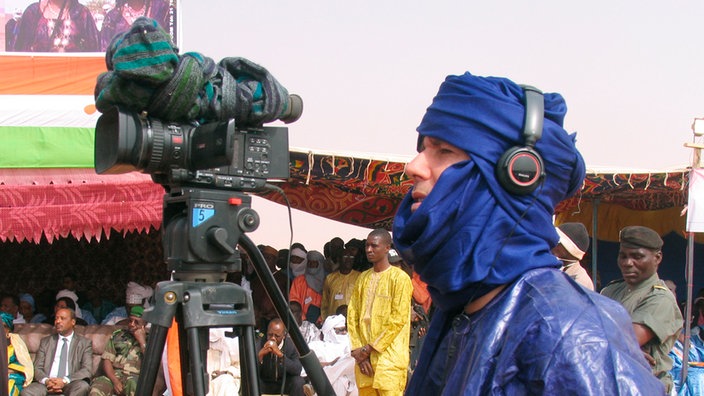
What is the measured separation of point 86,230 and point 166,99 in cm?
515

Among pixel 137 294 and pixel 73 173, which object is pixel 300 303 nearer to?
pixel 137 294

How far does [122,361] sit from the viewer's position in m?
7.57

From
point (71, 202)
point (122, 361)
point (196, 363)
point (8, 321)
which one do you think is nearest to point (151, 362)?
point (196, 363)

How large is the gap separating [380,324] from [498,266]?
5176mm

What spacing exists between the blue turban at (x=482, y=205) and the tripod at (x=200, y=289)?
97 centimetres

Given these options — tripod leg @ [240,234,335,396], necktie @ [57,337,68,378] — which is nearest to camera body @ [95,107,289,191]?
tripod leg @ [240,234,335,396]

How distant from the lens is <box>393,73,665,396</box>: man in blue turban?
1235mm

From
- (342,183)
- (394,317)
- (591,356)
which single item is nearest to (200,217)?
(591,356)

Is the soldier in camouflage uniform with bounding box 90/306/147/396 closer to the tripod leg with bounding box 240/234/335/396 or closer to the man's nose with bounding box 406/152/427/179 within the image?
the tripod leg with bounding box 240/234/335/396

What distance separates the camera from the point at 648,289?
4184mm

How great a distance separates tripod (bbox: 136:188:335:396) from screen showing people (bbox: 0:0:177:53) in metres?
5.99

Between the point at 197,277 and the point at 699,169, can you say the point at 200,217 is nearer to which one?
the point at 197,277

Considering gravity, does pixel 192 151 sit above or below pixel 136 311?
above

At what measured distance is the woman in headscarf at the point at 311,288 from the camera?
872 centimetres
